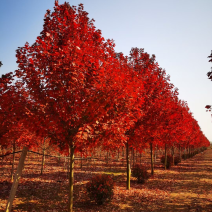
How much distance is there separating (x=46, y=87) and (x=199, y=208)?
10136mm

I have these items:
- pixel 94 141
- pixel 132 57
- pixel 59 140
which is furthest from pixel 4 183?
pixel 132 57

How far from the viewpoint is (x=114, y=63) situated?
303 inches

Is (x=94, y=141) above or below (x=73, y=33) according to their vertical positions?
below

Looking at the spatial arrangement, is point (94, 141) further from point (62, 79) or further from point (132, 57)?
point (132, 57)

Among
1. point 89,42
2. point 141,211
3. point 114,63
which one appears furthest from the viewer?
point 141,211

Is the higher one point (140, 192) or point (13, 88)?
point (13, 88)

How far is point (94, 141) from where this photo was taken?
6.52m

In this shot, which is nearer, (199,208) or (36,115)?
(36,115)

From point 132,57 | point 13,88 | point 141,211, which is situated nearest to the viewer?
point 13,88

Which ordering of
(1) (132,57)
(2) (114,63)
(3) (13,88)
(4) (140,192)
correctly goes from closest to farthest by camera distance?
(3) (13,88)
(2) (114,63)
(4) (140,192)
(1) (132,57)

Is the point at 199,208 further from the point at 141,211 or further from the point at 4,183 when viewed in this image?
the point at 4,183

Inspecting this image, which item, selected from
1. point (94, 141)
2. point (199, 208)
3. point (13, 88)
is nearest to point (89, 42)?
point (13, 88)

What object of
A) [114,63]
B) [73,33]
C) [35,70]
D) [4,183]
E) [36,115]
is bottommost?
[4,183]

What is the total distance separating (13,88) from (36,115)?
1.58 metres
